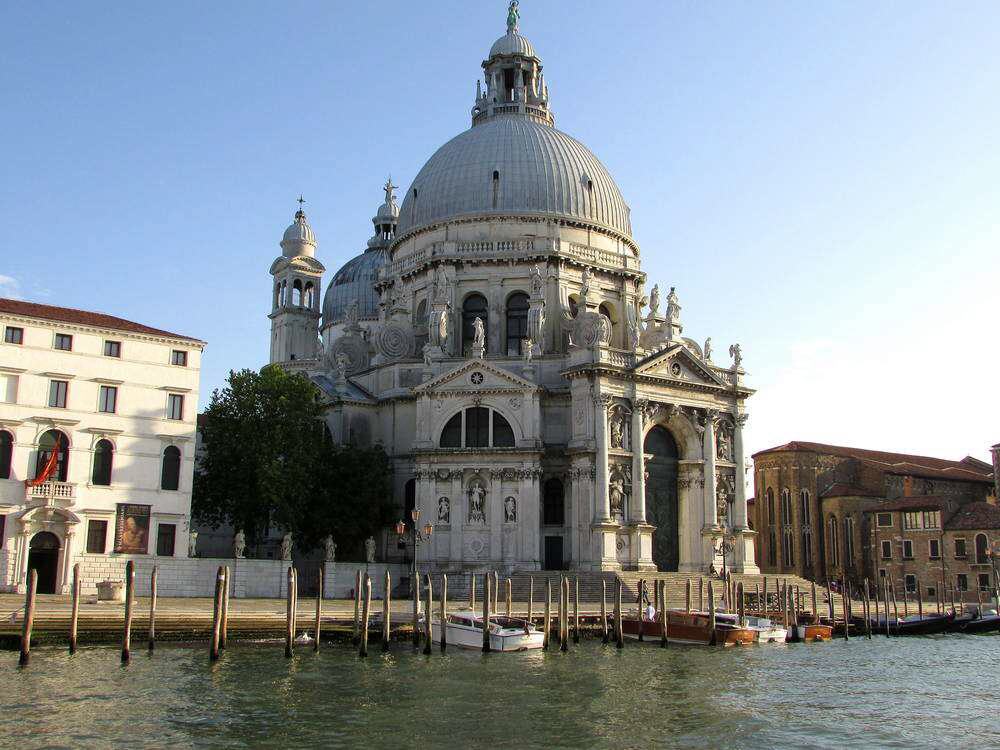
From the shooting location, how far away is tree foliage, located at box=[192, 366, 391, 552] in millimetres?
41000

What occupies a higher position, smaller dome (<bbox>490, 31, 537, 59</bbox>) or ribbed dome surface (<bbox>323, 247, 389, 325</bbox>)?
smaller dome (<bbox>490, 31, 537, 59</bbox>)

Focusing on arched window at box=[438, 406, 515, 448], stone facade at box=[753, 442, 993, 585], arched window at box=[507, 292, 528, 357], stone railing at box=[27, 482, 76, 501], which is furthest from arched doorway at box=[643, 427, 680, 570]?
stone railing at box=[27, 482, 76, 501]

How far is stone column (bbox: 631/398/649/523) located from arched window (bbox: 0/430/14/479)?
74.8 ft

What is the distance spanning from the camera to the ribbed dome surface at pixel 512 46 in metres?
57.4

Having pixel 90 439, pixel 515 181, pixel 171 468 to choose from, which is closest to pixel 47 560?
pixel 90 439

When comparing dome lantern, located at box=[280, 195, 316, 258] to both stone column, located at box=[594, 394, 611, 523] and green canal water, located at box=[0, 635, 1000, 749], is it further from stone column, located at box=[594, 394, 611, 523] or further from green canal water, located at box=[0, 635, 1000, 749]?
green canal water, located at box=[0, 635, 1000, 749]

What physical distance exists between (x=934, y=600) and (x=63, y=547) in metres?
41.1

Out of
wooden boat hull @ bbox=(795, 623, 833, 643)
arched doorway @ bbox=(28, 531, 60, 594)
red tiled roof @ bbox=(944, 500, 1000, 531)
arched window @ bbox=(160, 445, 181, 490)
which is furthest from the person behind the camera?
red tiled roof @ bbox=(944, 500, 1000, 531)

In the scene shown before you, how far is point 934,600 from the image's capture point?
2178 inches

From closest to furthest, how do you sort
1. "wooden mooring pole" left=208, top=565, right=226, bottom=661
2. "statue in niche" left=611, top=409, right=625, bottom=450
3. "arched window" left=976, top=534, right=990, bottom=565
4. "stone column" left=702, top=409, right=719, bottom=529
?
"wooden mooring pole" left=208, top=565, right=226, bottom=661 → "statue in niche" left=611, top=409, right=625, bottom=450 → "stone column" left=702, top=409, right=719, bottom=529 → "arched window" left=976, top=534, right=990, bottom=565

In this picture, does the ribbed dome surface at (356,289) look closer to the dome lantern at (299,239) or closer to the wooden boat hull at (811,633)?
the dome lantern at (299,239)

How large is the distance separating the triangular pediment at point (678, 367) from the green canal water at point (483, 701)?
58.5 feet

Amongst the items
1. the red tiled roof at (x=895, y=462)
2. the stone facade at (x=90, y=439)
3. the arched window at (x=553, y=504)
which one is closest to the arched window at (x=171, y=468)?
the stone facade at (x=90, y=439)

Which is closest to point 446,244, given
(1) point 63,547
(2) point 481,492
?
(2) point 481,492
